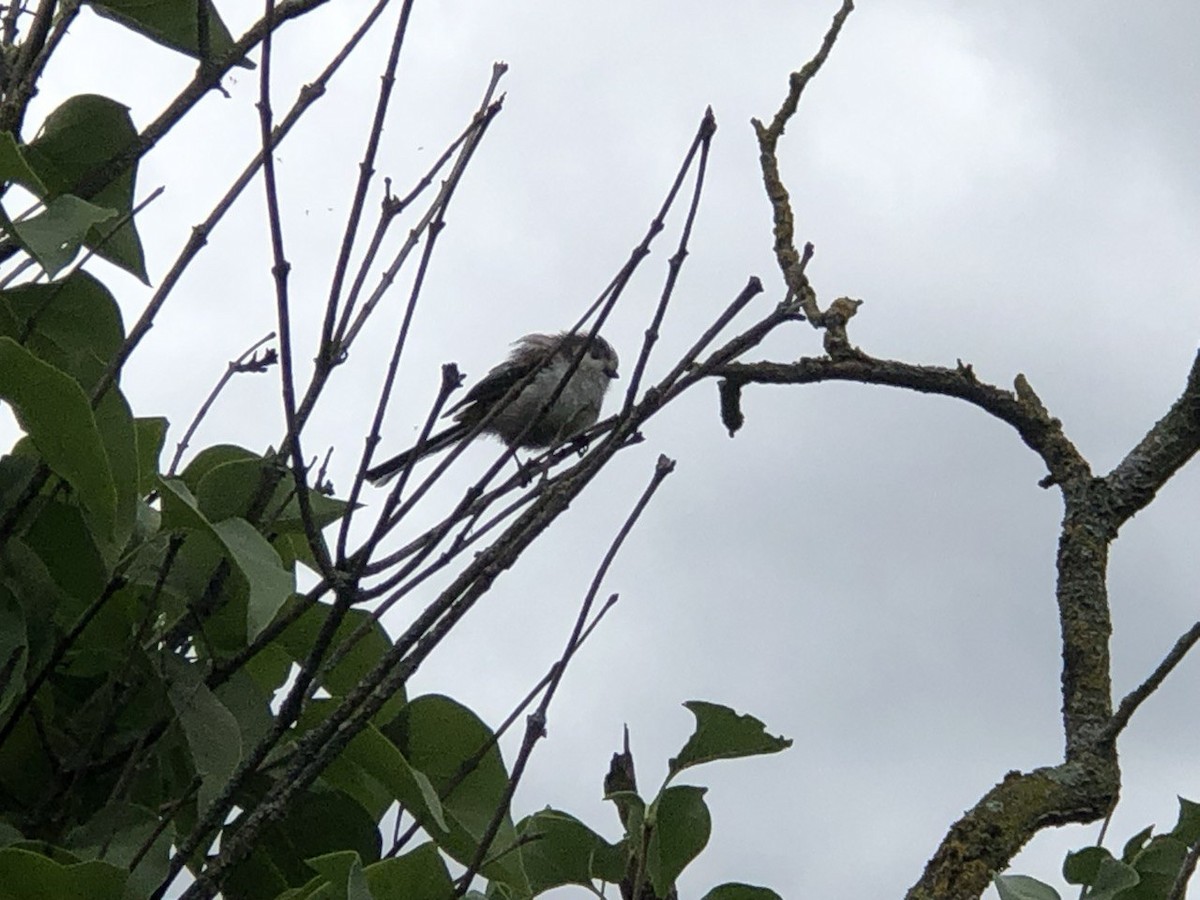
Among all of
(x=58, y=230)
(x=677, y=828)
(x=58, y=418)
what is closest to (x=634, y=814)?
Answer: (x=677, y=828)

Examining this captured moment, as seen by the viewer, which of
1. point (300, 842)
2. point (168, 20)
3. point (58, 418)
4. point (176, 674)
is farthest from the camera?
point (168, 20)

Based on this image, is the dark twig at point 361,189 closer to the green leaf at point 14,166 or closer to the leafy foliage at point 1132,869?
the green leaf at point 14,166

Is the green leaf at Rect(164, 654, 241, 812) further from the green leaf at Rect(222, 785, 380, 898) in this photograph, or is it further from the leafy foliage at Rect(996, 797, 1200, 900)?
the leafy foliage at Rect(996, 797, 1200, 900)

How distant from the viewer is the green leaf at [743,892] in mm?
1652

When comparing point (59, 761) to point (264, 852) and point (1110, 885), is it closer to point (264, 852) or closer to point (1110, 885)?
point (264, 852)

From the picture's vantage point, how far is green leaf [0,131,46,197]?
4.73 feet

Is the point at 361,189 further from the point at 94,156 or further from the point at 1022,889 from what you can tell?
the point at 1022,889

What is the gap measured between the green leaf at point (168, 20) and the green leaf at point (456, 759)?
2.77 feet

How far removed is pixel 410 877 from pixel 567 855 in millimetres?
244

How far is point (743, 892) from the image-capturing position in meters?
1.66

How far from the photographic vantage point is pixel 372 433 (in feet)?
4.92

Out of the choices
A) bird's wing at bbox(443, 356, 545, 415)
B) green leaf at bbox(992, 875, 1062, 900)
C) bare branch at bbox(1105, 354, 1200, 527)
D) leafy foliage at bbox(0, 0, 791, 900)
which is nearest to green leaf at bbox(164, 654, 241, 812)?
leafy foliage at bbox(0, 0, 791, 900)

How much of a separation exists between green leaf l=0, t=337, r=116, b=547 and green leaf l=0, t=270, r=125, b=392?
193mm

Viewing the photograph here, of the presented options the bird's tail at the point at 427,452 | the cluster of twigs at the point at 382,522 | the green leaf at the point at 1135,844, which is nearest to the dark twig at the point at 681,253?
the cluster of twigs at the point at 382,522
